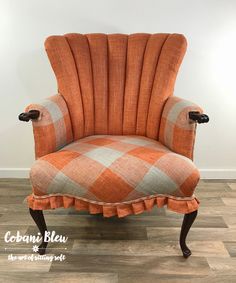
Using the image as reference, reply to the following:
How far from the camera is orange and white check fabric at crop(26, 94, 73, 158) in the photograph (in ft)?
3.59

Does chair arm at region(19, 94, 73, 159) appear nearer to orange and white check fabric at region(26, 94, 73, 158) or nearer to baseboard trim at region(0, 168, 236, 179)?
orange and white check fabric at region(26, 94, 73, 158)

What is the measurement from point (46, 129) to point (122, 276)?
667 millimetres

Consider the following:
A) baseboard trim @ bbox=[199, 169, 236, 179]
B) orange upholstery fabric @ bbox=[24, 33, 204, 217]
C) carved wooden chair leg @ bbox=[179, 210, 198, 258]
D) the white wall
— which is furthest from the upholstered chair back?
baseboard trim @ bbox=[199, 169, 236, 179]

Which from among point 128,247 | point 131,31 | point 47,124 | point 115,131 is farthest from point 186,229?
point 131,31

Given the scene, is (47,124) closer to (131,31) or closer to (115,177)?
(115,177)

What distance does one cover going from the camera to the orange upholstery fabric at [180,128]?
42.5 inches

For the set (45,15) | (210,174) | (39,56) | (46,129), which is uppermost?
(45,15)

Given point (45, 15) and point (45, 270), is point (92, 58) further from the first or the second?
point (45, 270)

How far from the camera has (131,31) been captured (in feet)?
5.51

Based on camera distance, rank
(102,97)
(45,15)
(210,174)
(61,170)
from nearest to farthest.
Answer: (61,170)
(102,97)
(45,15)
(210,174)

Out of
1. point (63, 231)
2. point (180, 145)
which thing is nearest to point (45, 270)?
point (63, 231)

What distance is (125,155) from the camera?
1051 millimetres

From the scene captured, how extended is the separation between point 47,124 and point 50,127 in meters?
0.02

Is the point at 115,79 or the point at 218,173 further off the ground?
the point at 115,79
